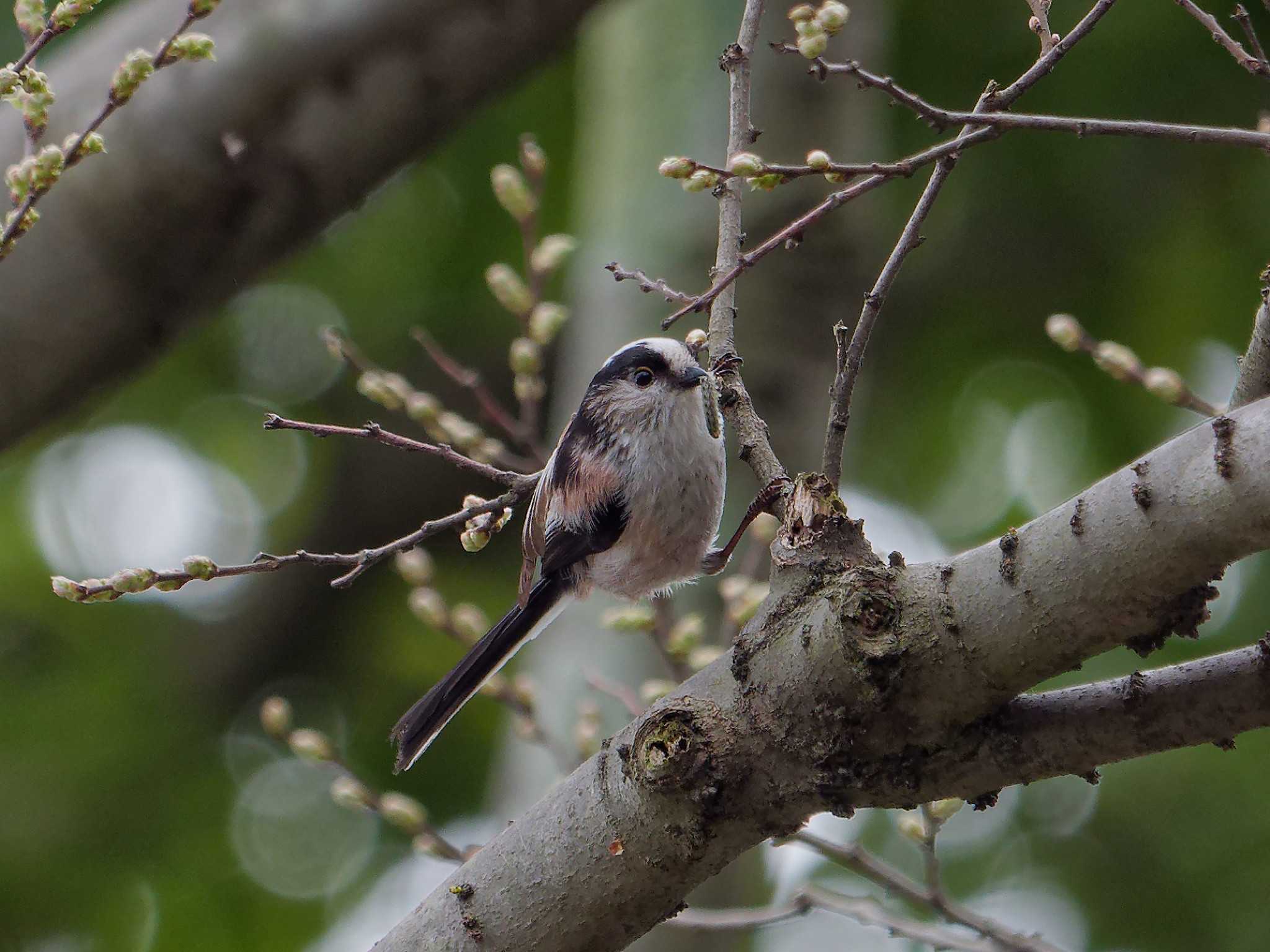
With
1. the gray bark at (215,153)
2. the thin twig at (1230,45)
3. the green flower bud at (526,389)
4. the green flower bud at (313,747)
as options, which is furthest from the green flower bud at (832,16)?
the green flower bud at (313,747)


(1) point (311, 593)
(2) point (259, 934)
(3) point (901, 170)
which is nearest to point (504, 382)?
(1) point (311, 593)

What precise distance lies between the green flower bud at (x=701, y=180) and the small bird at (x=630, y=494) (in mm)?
1096

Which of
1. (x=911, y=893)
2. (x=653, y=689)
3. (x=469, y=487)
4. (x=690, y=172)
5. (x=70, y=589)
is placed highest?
(x=469, y=487)

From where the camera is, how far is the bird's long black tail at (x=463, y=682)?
252 cm

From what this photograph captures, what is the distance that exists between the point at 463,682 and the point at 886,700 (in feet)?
4.48

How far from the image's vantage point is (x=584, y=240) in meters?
4.15

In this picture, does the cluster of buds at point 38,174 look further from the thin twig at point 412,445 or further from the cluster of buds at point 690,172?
the cluster of buds at point 690,172

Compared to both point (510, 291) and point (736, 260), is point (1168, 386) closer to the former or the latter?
point (736, 260)

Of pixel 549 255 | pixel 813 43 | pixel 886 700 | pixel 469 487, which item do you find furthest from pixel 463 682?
pixel 469 487

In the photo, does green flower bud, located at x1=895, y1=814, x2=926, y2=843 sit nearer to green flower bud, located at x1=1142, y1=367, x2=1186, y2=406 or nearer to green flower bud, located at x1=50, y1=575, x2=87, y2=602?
green flower bud, located at x1=1142, y1=367, x2=1186, y2=406

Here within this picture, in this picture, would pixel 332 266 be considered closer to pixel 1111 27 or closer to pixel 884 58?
pixel 884 58

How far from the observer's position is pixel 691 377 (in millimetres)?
2789

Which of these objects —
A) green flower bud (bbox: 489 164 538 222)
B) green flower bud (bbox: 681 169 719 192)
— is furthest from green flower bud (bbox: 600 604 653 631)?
green flower bud (bbox: 681 169 719 192)

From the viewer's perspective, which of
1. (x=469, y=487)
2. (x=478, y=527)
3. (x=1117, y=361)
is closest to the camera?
(x=478, y=527)
